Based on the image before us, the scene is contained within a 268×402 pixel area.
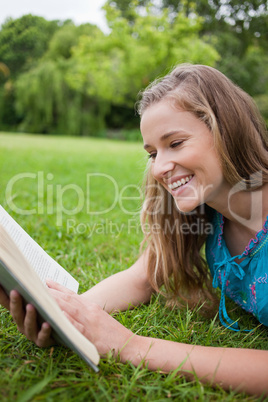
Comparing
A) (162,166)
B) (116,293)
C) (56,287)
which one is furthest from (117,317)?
(162,166)

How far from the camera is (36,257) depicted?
126cm

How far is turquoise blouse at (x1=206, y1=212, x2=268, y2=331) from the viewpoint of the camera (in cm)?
133

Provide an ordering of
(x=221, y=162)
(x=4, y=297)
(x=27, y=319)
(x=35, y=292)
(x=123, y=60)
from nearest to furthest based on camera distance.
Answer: (x=35, y=292) < (x=27, y=319) < (x=4, y=297) < (x=221, y=162) < (x=123, y=60)

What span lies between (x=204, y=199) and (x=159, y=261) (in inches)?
15.4

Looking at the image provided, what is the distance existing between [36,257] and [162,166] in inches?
22.3

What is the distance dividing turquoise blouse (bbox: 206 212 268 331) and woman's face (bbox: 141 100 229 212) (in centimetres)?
26

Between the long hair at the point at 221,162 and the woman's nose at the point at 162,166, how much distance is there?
187mm

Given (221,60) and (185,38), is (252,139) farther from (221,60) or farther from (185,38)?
(221,60)

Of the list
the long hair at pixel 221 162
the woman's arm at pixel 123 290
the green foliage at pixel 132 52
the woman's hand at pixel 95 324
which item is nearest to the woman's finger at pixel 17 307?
the woman's hand at pixel 95 324

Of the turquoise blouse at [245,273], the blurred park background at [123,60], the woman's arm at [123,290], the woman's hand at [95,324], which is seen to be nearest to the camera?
the woman's hand at [95,324]

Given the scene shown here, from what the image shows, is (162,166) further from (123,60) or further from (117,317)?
(123,60)

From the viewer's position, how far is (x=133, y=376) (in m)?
1.00

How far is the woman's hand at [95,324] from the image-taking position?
40.8 inches

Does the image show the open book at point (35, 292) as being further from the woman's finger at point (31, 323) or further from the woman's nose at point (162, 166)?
the woman's nose at point (162, 166)
